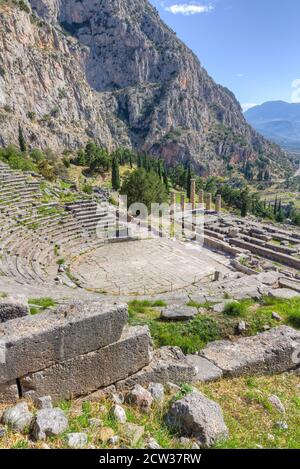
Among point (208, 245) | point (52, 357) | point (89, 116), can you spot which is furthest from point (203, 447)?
point (89, 116)

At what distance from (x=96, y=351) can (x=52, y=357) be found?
651mm

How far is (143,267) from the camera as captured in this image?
20.1 metres

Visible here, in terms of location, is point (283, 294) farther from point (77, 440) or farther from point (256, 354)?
point (77, 440)

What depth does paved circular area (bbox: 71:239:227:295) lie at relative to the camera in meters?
17.2

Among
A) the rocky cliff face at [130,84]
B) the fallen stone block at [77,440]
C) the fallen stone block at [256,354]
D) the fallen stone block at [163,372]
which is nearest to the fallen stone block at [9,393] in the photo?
the fallen stone block at [77,440]

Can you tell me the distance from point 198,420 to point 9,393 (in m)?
2.50

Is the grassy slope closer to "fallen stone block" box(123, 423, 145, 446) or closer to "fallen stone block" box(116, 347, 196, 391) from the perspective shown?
"fallen stone block" box(123, 423, 145, 446)

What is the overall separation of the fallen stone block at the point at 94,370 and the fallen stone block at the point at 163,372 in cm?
10

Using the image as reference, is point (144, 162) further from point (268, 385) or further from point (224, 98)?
point (224, 98)

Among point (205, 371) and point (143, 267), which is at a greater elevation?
point (205, 371)

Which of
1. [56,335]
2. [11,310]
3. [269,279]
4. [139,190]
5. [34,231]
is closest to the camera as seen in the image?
[56,335]

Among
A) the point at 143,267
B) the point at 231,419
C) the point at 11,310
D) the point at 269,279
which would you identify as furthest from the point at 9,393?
the point at 143,267

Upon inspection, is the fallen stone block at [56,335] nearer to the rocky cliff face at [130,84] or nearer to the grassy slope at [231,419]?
the grassy slope at [231,419]

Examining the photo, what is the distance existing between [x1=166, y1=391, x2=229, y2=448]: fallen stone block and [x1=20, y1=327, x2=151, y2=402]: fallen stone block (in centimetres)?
114
